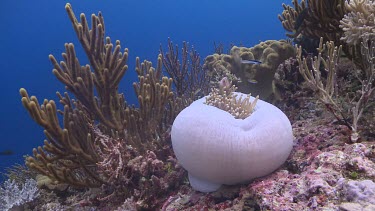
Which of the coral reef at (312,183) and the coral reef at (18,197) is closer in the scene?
the coral reef at (312,183)

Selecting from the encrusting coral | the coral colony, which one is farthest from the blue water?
the encrusting coral

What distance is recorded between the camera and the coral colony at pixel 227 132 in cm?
240

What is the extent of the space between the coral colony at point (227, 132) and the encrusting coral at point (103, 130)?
0.04 ft

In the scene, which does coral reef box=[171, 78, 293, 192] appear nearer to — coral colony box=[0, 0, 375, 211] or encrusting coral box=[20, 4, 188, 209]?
coral colony box=[0, 0, 375, 211]

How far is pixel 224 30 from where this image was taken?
56.3 metres

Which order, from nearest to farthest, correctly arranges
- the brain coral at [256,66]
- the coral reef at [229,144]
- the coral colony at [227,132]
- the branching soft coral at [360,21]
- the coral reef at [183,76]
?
the coral colony at [227,132]
the coral reef at [229,144]
the branching soft coral at [360,21]
the brain coral at [256,66]
the coral reef at [183,76]

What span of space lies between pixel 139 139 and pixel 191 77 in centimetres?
275

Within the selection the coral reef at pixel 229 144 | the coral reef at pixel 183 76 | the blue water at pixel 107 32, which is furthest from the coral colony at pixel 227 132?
the blue water at pixel 107 32

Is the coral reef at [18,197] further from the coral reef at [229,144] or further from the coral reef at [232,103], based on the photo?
the coral reef at [232,103]

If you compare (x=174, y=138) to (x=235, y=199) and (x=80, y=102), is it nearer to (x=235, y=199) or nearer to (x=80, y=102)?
(x=235, y=199)

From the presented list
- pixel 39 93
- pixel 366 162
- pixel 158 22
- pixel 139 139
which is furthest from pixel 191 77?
pixel 158 22

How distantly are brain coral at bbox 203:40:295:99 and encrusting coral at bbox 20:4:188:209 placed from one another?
1.43 metres

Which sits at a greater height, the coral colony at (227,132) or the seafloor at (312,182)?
the coral colony at (227,132)

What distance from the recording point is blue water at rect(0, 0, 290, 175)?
32.9 meters
